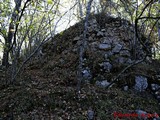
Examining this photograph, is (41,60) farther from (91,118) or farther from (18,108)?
(91,118)

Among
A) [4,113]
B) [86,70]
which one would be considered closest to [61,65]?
[86,70]

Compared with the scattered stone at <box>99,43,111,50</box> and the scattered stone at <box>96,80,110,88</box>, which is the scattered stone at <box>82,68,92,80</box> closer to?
the scattered stone at <box>96,80,110,88</box>

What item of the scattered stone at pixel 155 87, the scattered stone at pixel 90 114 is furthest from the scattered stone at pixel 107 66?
the scattered stone at pixel 90 114

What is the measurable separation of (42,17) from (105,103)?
356 cm

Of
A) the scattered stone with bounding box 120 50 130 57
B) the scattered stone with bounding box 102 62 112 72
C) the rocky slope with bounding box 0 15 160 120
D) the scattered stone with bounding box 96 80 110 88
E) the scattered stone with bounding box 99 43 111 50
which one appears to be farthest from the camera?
the scattered stone with bounding box 99 43 111 50

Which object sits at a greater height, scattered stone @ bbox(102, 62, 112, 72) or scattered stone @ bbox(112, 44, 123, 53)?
scattered stone @ bbox(112, 44, 123, 53)

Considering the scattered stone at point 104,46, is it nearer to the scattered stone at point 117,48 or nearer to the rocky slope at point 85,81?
the rocky slope at point 85,81

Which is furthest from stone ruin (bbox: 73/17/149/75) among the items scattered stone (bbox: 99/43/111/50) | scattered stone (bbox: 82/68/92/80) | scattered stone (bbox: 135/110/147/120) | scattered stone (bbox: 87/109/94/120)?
scattered stone (bbox: 87/109/94/120)

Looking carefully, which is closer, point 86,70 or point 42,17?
point 42,17

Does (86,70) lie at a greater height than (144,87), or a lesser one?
greater

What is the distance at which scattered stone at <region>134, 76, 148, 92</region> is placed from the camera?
6508mm

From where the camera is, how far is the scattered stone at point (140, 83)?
6.51m

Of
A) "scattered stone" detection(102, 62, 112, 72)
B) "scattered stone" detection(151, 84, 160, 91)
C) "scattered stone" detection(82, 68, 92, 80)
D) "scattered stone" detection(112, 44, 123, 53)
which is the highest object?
"scattered stone" detection(112, 44, 123, 53)

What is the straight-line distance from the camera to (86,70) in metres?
7.33
